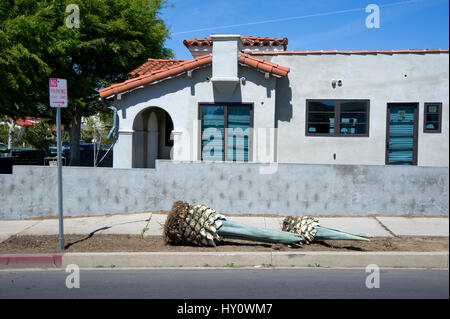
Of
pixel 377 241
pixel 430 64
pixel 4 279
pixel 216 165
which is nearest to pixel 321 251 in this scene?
pixel 377 241

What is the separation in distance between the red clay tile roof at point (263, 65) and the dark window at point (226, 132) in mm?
1169

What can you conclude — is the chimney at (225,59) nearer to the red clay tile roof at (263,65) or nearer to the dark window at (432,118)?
the red clay tile roof at (263,65)

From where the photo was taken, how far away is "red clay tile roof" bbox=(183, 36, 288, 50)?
15125 mm

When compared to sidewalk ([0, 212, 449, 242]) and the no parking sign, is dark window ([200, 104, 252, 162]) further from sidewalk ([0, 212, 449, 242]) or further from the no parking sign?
the no parking sign

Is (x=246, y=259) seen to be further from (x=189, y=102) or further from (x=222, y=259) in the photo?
(x=189, y=102)

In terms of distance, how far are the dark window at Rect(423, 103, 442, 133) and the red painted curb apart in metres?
9.89

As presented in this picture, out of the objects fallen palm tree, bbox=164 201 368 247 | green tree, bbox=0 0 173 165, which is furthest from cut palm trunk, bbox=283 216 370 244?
green tree, bbox=0 0 173 165

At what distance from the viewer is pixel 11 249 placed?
7668 millimetres

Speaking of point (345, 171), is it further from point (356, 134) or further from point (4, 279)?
point (4, 279)

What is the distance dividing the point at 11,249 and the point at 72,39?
11.0 meters

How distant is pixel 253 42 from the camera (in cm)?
1537

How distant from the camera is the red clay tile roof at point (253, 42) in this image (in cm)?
1512

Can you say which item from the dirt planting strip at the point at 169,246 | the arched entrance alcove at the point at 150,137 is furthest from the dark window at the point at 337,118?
the arched entrance alcove at the point at 150,137

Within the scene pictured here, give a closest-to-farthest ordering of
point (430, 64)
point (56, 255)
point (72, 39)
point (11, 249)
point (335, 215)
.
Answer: point (56, 255), point (11, 249), point (335, 215), point (430, 64), point (72, 39)
